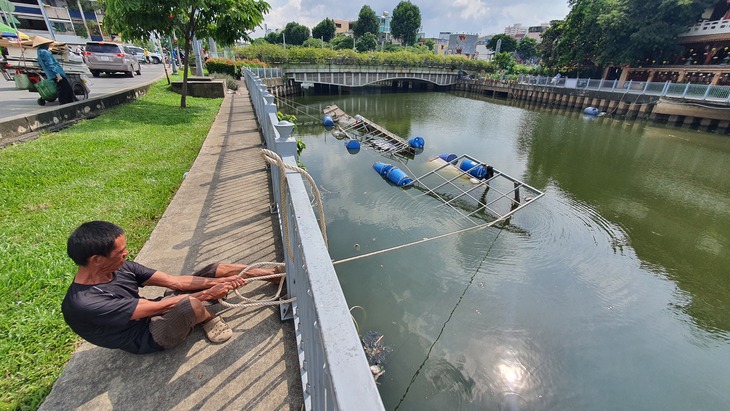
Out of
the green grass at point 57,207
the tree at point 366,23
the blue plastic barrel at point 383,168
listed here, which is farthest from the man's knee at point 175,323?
the tree at point 366,23

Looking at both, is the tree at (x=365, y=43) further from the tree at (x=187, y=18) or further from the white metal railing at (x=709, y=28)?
the tree at (x=187, y=18)

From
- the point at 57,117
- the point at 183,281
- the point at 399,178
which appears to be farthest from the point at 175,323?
the point at 57,117

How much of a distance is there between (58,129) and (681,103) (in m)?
36.4

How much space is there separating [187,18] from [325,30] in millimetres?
77414

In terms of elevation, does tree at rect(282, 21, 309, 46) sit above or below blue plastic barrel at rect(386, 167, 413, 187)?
above

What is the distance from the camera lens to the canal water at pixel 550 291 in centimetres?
462

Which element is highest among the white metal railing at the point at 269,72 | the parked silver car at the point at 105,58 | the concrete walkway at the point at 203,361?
the parked silver car at the point at 105,58

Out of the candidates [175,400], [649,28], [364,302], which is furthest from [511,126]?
[175,400]

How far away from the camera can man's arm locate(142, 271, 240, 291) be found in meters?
2.49

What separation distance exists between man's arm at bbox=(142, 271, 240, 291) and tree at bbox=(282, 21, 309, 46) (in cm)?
9086

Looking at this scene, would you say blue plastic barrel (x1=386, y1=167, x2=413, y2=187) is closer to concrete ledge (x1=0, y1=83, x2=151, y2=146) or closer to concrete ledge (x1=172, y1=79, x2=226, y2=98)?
concrete ledge (x1=0, y1=83, x2=151, y2=146)

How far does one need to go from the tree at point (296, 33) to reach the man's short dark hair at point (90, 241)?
91185 mm

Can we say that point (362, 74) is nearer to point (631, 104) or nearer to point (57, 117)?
point (631, 104)

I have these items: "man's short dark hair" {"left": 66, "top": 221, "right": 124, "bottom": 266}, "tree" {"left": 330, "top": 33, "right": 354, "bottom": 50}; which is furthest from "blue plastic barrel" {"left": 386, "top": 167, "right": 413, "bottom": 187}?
"tree" {"left": 330, "top": 33, "right": 354, "bottom": 50}
